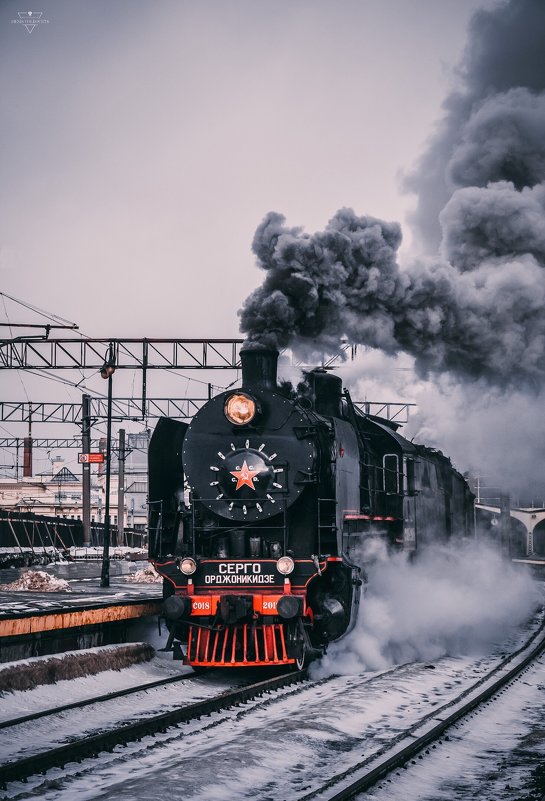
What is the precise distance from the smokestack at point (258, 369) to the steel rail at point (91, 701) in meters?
3.86

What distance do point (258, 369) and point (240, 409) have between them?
0.68 meters

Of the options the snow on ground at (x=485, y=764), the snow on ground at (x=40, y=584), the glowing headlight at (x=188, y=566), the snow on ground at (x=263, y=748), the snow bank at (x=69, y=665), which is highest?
the glowing headlight at (x=188, y=566)

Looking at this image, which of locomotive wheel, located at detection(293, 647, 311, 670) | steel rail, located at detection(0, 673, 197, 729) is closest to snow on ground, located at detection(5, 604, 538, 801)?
steel rail, located at detection(0, 673, 197, 729)

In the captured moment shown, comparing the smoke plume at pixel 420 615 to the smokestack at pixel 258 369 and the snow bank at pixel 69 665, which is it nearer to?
the snow bank at pixel 69 665

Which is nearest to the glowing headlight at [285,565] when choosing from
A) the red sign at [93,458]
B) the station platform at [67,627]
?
the station platform at [67,627]

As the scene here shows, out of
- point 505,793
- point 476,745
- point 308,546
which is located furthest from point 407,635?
point 505,793

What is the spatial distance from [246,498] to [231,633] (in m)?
1.70

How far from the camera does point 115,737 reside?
8258 millimetres

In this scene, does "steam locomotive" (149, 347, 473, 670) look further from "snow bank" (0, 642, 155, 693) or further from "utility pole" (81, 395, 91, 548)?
"utility pole" (81, 395, 91, 548)

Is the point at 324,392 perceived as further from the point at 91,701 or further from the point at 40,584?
the point at 40,584

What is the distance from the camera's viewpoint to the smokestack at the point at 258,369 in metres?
12.6

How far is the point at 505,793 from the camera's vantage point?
686 centimetres

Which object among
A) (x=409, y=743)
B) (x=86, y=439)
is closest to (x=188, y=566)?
(x=409, y=743)

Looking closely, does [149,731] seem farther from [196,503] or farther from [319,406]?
[319,406]
